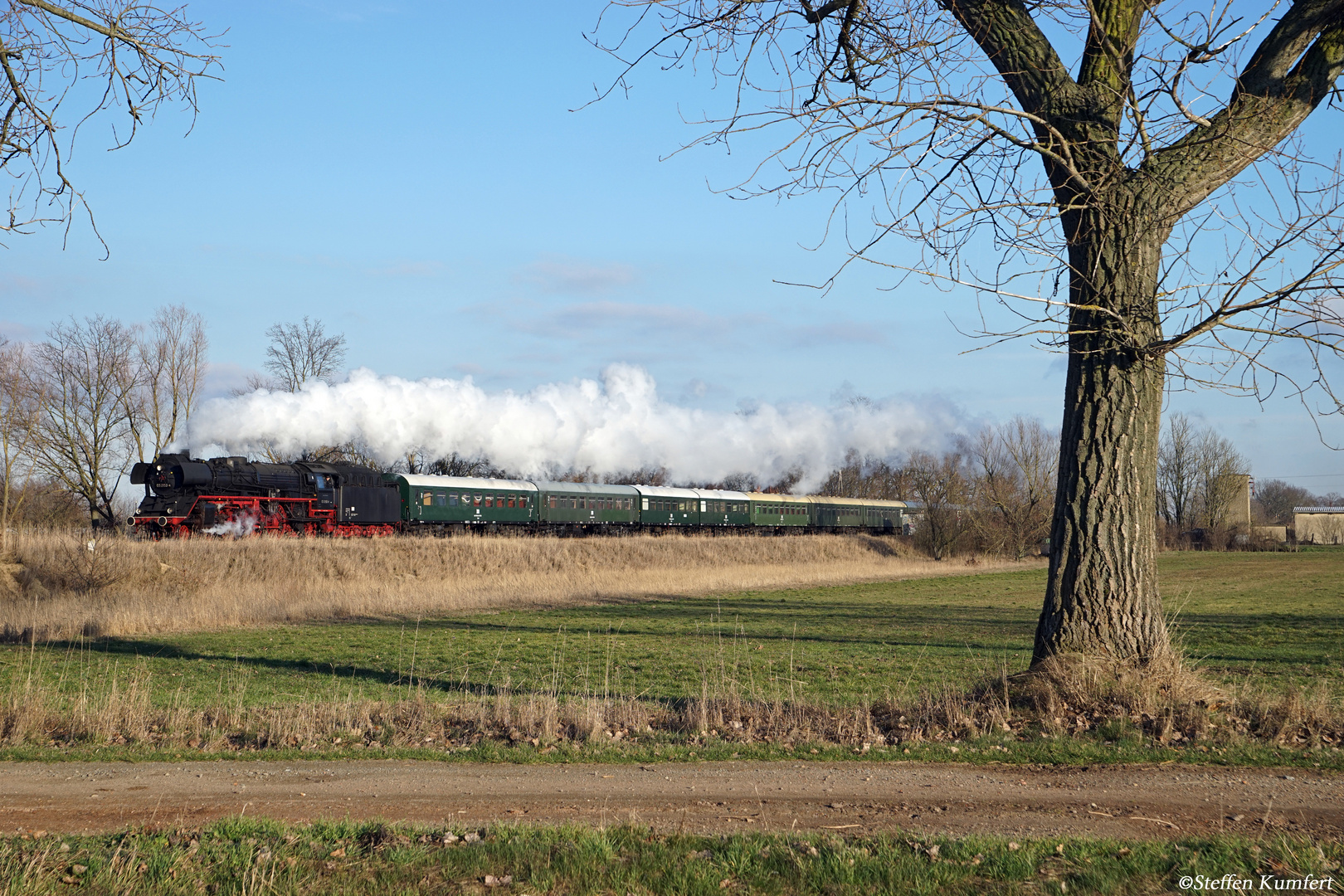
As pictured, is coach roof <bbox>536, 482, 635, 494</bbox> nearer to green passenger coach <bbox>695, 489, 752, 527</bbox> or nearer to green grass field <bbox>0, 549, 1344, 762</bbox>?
green passenger coach <bbox>695, 489, 752, 527</bbox>

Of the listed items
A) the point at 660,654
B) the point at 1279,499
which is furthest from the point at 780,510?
the point at 1279,499

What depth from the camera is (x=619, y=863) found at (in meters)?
5.08

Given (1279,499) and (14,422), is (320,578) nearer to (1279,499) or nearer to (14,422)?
(14,422)

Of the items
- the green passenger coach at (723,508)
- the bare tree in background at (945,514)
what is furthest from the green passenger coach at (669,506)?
the bare tree in background at (945,514)

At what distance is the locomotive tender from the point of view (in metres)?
31.9

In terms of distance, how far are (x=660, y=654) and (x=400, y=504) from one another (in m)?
25.1

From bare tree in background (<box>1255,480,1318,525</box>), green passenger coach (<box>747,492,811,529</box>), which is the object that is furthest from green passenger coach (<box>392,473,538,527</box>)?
bare tree in background (<box>1255,480,1318,525</box>)

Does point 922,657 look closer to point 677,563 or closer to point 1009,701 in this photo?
point 1009,701

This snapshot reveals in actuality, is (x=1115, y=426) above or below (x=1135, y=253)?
below

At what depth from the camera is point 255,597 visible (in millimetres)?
25688

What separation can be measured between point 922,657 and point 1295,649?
7.10 meters

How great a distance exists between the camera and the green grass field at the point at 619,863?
475cm

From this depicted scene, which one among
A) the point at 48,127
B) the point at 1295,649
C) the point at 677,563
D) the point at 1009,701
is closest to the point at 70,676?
the point at 48,127

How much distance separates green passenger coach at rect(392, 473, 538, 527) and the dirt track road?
33.1 metres
